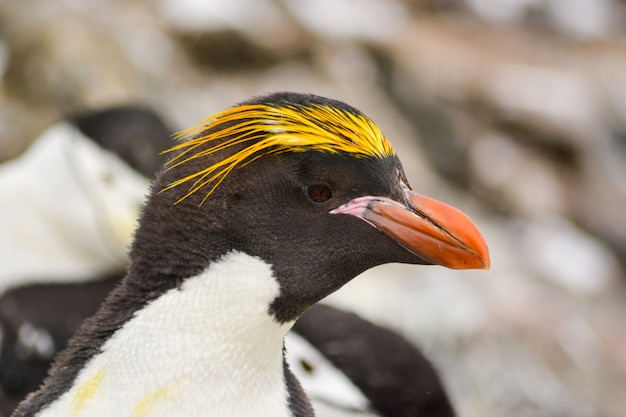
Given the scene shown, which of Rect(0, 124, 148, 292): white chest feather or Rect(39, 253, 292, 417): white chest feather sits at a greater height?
Rect(0, 124, 148, 292): white chest feather

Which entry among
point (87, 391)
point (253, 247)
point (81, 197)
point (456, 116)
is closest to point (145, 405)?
point (87, 391)

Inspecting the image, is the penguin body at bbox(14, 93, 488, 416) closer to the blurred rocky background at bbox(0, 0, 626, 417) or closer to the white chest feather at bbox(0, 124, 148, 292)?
the white chest feather at bbox(0, 124, 148, 292)

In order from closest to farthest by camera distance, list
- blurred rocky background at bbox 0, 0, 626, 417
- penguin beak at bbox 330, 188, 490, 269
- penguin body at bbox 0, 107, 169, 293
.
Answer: penguin beak at bbox 330, 188, 490, 269
penguin body at bbox 0, 107, 169, 293
blurred rocky background at bbox 0, 0, 626, 417

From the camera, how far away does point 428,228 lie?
68.0 inches

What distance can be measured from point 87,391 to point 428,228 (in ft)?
2.52

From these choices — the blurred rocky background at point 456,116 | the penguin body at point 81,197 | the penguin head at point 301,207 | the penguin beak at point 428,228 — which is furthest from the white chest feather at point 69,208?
the penguin beak at point 428,228

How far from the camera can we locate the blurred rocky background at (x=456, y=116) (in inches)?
201

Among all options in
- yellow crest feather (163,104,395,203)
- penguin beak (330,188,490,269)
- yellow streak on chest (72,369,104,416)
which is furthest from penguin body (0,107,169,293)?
penguin beak (330,188,490,269)

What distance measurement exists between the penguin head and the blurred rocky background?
2457 millimetres

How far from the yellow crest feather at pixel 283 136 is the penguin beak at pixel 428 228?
11 centimetres

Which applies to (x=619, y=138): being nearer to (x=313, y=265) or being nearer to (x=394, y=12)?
(x=394, y=12)

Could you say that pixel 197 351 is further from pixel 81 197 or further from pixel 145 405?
pixel 81 197

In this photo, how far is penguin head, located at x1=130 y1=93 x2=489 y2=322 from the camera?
1746mm

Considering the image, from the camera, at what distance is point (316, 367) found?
290 centimetres
